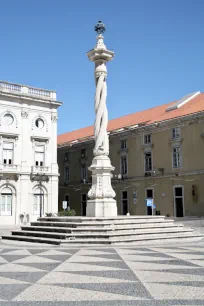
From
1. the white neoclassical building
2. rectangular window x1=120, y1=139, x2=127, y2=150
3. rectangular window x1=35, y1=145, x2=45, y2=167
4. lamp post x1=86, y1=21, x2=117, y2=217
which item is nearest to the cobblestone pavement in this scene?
lamp post x1=86, y1=21, x2=117, y2=217

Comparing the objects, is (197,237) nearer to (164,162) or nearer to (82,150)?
(164,162)

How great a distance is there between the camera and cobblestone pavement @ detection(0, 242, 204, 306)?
18.0 feet

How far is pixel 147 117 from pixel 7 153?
15.7 m

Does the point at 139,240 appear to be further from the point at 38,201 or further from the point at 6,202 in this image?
the point at 38,201

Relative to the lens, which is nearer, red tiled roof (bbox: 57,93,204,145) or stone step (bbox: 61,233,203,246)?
stone step (bbox: 61,233,203,246)

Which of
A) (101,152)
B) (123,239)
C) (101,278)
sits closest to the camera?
(101,278)

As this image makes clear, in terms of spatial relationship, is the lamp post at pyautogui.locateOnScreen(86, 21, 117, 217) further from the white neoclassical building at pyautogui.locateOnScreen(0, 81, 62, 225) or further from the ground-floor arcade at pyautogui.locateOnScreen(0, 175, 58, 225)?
the ground-floor arcade at pyautogui.locateOnScreen(0, 175, 58, 225)

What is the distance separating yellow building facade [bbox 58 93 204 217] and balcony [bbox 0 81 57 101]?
8602 millimetres

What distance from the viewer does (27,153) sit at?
34469 millimetres

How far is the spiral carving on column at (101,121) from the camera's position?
61.1 ft

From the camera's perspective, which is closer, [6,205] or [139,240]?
[139,240]

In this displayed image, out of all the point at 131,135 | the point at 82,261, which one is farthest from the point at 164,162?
the point at 82,261

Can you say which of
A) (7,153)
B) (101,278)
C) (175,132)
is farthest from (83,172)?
(101,278)

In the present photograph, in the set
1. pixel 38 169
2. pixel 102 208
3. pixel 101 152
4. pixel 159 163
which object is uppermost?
pixel 159 163
